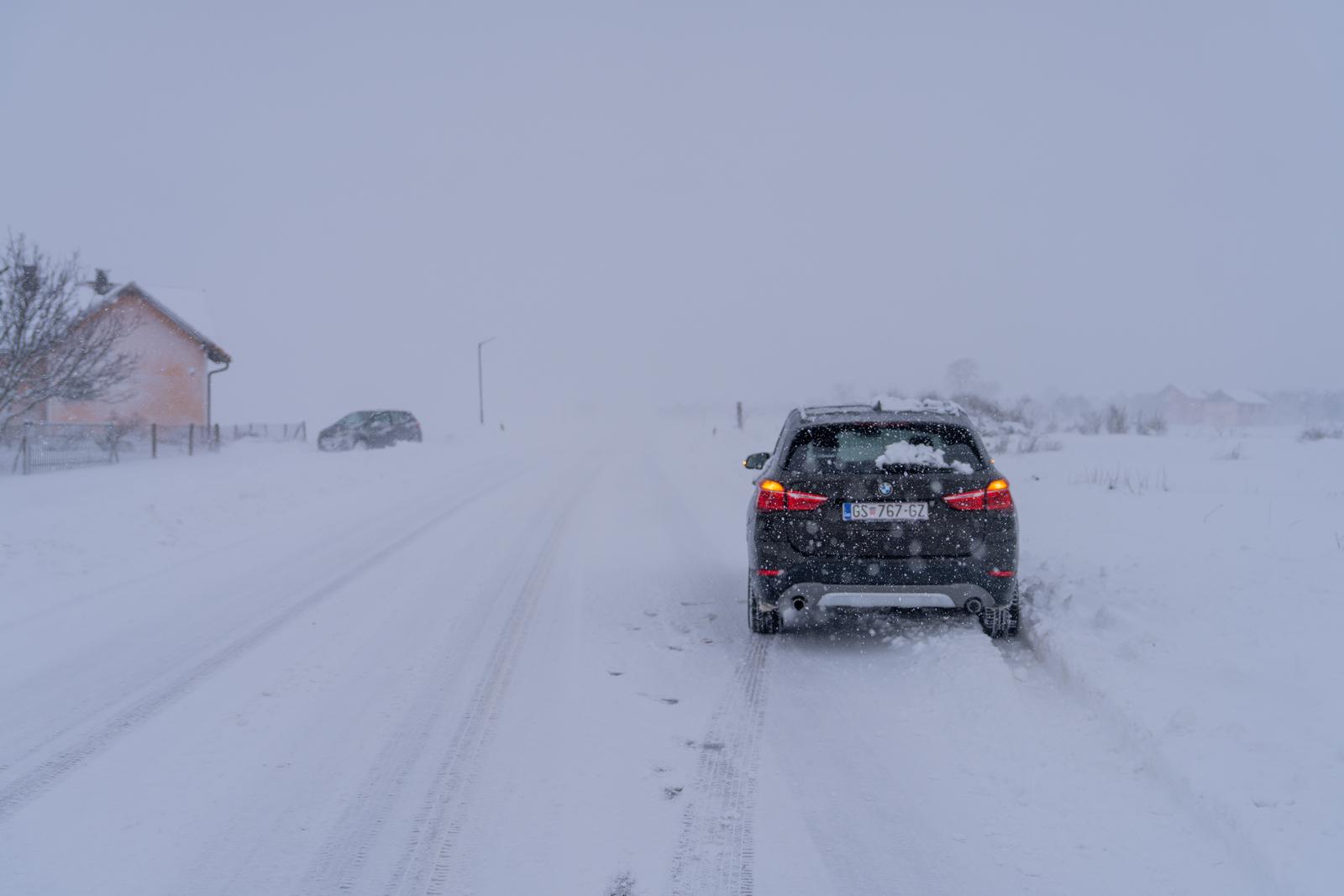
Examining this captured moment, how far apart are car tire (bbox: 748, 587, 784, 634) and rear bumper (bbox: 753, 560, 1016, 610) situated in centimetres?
69

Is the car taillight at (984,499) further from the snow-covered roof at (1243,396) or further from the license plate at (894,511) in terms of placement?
the snow-covered roof at (1243,396)

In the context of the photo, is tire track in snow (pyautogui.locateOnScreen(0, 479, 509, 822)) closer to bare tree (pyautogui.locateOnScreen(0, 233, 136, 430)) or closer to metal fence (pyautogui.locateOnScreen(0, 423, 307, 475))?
bare tree (pyautogui.locateOnScreen(0, 233, 136, 430))

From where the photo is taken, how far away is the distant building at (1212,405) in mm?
89000

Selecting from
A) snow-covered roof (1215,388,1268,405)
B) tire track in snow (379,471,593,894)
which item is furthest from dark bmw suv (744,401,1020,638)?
snow-covered roof (1215,388,1268,405)

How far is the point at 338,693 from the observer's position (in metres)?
4.70

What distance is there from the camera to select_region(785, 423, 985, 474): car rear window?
5.39 metres

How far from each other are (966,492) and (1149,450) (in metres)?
17.9

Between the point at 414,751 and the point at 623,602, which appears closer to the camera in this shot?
the point at 414,751

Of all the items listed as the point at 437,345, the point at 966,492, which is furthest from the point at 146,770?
the point at 437,345

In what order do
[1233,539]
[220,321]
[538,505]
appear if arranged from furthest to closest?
[220,321] → [538,505] → [1233,539]

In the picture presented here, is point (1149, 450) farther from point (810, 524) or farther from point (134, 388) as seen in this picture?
point (134, 388)

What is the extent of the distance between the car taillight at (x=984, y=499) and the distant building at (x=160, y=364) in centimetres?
3538

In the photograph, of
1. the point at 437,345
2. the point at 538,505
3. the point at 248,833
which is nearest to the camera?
the point at 248,833

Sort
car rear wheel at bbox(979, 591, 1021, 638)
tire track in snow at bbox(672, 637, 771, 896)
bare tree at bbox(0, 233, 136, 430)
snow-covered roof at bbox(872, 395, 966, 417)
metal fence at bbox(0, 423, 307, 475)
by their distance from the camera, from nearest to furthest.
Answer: tire track in snow at bbox(672, 637, 771, 896) → car rear wheel at bbox(979, 591, 1021, 638) → snow-covered roof at bbox(872, 395, 966, 417) → bare tree at bbox(0, 233, 136, 430) → metal fence at bbox(0, 423, 307, 475)
